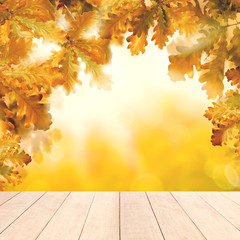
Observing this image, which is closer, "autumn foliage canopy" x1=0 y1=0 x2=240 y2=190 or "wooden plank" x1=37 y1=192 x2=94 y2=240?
"autumn foliage canopy" x1=0 y1=0 x2=240 y2=190

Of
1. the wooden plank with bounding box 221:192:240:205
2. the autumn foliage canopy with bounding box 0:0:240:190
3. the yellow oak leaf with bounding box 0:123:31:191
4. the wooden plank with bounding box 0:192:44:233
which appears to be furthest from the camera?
the wooden plank with bounding box 221:192:240:205

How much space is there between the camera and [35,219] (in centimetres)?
149

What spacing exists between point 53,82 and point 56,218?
1102 mm

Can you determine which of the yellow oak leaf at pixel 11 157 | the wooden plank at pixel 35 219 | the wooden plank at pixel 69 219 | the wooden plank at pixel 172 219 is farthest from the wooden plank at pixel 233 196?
the yellow oak leaf at pixel 11 157

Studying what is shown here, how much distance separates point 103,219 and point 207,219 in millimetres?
477

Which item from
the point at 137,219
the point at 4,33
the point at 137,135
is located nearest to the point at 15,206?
the point at 137,219

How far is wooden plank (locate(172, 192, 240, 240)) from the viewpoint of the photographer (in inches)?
51.1

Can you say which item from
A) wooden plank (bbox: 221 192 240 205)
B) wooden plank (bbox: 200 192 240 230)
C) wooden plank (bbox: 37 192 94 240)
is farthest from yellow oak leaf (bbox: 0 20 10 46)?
wooden plank (bbox: 221 192 240 205)

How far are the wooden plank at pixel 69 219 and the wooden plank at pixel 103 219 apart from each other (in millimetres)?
31

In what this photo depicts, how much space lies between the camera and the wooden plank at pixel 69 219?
1278 millimetres

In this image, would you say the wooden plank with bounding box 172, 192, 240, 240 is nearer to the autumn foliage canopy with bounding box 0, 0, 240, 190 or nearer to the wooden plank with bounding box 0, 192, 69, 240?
the wooden plank with bounding box 0, 192, 69, 240

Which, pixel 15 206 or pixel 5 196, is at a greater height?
pixel 5 196

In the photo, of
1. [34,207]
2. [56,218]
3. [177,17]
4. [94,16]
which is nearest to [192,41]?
[177,17]

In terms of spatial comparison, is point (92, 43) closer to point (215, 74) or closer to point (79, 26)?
point (79, 26)
